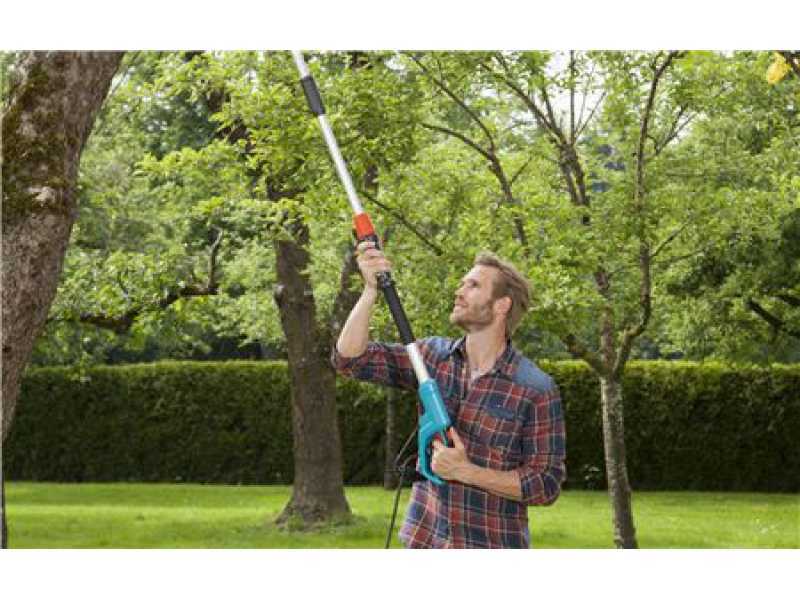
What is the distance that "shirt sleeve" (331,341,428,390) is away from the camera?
3.49 metres

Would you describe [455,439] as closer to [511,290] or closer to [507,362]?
[507,362]

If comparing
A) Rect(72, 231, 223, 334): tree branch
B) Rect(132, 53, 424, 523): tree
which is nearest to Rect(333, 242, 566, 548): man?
Rect(132, 53, 424, 523): tree

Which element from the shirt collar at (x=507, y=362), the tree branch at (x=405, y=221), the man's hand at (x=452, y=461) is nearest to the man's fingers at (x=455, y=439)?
the man's hand at (x=452, y=461)

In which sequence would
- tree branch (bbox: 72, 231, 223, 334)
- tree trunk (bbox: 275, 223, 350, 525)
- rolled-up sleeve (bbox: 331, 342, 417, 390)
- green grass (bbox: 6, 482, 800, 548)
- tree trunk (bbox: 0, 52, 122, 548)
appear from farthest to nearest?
tree trunk (bbox: 275, 223, 350, 525)
green grass (bbox: 6, 482, 800, 548)
tree branch (bbox: 72, 231, 223, 334)
tree trunk (bbox: 0, 52, 122, 548)
rolled-up sleeve (bbox: 331, 342, 417, 390)

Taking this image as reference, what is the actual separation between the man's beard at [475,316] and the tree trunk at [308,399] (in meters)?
Result: 6.70

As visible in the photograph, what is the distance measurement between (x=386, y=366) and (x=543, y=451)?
50 cm

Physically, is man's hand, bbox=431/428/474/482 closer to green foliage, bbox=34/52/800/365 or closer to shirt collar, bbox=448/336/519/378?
shirt collar, bbox=448/336/519/378

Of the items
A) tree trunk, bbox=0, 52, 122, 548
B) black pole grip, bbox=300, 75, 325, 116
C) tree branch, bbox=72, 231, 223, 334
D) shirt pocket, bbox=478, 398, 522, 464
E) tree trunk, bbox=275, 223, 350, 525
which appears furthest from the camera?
tree trunk, bbox=275, 223, 350, 525

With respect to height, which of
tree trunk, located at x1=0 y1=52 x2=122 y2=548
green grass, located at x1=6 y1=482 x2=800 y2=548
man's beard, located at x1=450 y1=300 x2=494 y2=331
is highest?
tree trunk, located at x1=0 y1=52 x2=122 y2=548

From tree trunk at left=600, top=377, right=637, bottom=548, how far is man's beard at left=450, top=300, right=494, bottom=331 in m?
4.05

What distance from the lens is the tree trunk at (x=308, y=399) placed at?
10.1 meters

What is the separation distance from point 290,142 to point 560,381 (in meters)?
7.04
